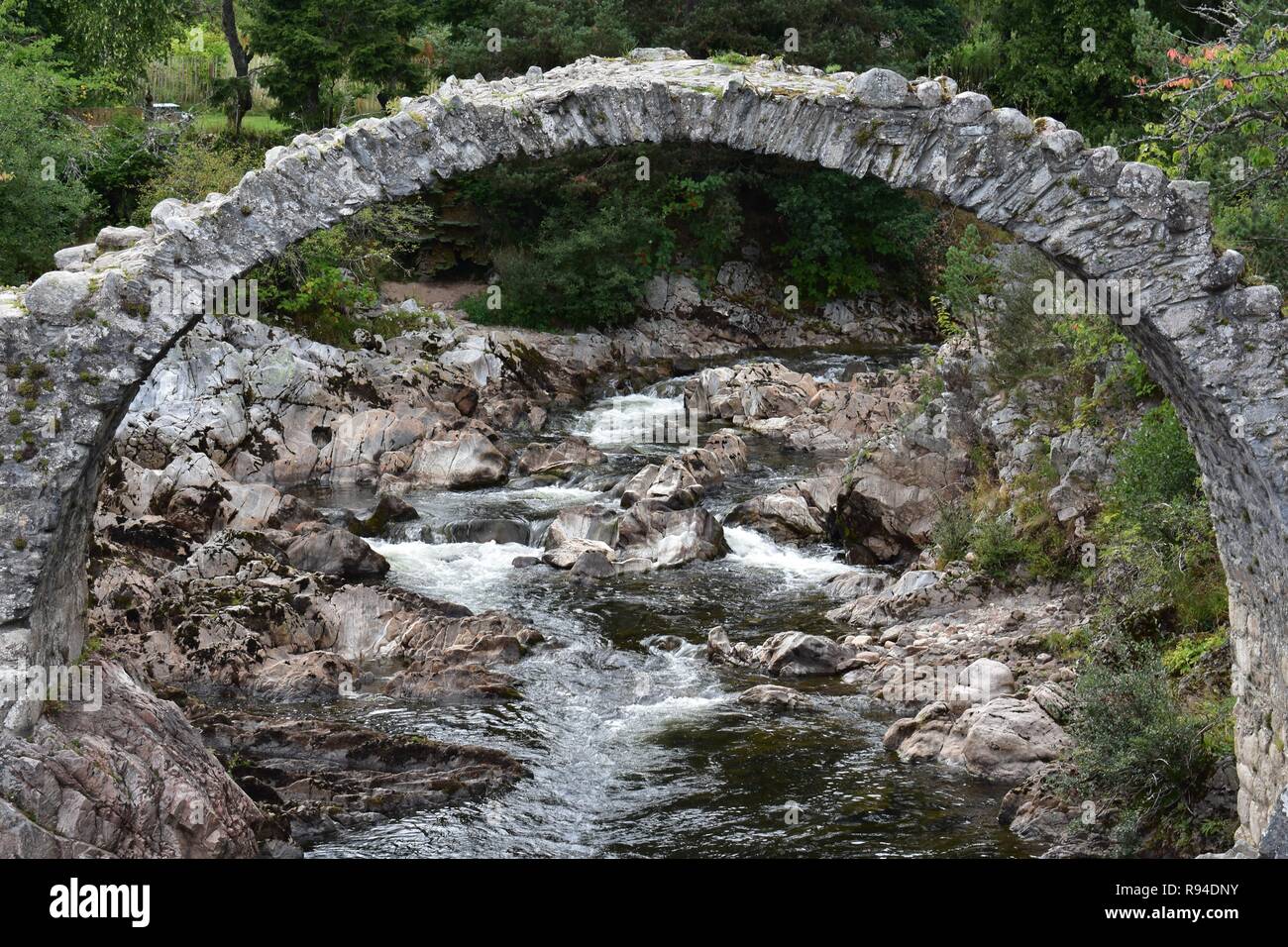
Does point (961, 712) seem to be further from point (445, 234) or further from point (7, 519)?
point (445, 234)

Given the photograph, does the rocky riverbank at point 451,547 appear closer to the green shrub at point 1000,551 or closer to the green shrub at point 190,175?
the green shrub at point 1000,551

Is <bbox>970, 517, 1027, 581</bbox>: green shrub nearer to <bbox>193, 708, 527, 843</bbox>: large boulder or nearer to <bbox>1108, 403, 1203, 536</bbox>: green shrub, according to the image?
<bbox>1108, 403, 1203, 536</bbox>: green shrub

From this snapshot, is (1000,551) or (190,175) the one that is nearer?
(1000,551)

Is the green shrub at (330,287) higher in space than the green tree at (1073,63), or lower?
lower

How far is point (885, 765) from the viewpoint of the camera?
12008 millimetres

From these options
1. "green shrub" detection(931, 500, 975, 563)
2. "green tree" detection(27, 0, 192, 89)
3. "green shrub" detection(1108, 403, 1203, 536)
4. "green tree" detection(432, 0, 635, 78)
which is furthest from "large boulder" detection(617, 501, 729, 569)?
"green tree" detection(27, 0, 192, 89)

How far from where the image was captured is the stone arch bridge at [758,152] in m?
8.14

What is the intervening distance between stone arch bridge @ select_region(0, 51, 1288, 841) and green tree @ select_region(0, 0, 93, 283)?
17515 mm

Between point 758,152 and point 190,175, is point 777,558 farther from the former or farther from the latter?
point 190,175

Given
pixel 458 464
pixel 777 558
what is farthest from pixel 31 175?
pixel 777 558

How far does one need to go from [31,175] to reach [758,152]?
21.9m

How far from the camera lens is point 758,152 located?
332 inches

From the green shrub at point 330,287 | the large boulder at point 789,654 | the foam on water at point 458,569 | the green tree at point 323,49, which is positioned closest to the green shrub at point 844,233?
the green tree at point 323,49

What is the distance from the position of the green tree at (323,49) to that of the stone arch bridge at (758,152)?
2765 cm
